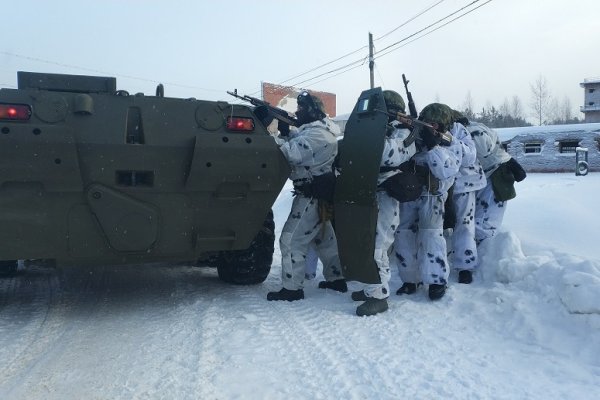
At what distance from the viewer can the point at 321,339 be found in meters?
3.73

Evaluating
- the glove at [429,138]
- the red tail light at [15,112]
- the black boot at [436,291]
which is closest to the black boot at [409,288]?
the black boot at [436,291]

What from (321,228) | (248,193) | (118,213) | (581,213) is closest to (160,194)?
(118,213)

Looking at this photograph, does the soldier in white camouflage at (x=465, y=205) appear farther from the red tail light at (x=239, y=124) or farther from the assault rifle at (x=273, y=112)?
the red tail light at (x=239, y=124)

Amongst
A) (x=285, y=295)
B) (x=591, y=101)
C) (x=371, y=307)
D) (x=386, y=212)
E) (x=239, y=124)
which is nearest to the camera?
(x=371, y=307)

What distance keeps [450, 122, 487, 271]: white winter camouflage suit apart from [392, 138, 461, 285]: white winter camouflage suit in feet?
0.96

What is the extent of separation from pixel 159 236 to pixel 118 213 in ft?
1.20

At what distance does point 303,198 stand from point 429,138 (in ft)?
3.78

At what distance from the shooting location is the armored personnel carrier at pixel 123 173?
3.86 metres

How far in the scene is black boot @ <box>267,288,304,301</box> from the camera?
4816 mm

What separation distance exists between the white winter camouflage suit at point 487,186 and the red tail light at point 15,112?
3.70 meters

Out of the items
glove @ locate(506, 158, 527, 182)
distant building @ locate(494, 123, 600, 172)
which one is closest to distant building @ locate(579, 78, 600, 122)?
distant building @ locate(494, 123, 600, 172)

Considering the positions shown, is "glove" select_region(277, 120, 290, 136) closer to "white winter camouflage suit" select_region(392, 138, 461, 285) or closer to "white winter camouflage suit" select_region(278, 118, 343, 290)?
"white winter camouflage suit" select_region(278, 118, 343, 290)

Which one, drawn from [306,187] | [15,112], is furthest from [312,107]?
[15,112]

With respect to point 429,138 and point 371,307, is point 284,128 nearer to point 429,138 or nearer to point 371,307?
point 429,138
